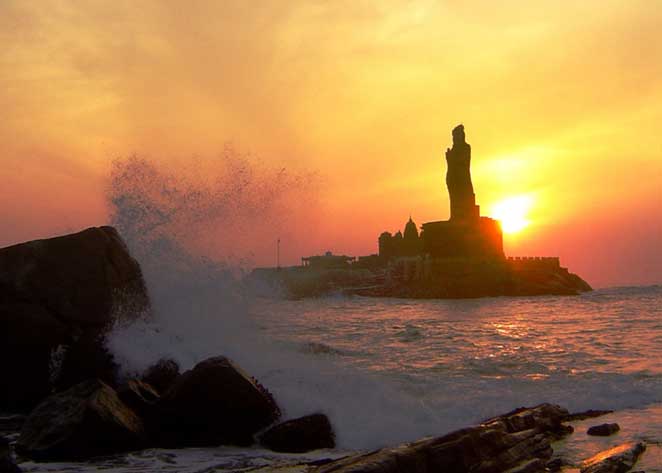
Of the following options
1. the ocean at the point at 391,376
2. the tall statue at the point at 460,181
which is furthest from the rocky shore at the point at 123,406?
the tall statue at the point at 460,181

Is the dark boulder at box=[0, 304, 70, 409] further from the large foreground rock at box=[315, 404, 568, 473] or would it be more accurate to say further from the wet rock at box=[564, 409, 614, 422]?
the wet rock at box=[564, 409, 614, 422]

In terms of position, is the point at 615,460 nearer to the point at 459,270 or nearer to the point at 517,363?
the point at 517,363

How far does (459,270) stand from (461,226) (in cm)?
955

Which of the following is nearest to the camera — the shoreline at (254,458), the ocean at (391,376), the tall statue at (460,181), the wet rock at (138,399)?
the shoreline at (254,458)

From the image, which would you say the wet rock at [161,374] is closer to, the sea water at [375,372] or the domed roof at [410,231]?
the sea water at [375,372]

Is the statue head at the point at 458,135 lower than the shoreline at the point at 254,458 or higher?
higher

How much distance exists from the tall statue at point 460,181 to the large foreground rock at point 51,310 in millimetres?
108553

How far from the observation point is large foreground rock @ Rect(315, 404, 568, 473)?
17.2ft

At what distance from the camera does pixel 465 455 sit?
574 cm

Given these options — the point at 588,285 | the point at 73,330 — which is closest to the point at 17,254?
the point at 73,330

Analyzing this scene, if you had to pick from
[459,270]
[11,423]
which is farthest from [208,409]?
[459,270]

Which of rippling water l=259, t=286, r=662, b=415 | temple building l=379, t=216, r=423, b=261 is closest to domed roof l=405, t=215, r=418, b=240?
temple building l=379, t=216, r=423, b=261

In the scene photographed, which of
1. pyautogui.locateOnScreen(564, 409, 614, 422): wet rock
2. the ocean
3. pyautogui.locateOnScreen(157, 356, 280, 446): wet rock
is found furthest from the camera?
pyautogui.locateOnScreen(564, 409, 614, 422): wet rock

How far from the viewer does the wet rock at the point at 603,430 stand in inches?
312
